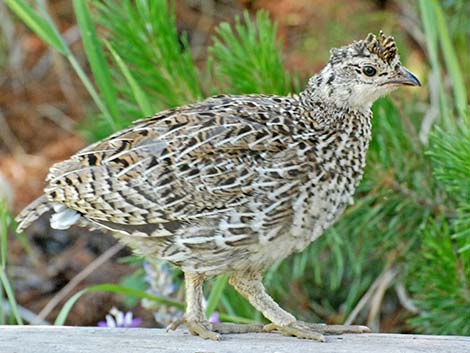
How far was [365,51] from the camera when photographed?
3045 mm

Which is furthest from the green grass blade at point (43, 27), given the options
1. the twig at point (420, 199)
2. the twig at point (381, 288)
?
the twig at point (381, 288)

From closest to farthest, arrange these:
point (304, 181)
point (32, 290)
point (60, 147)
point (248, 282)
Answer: point (304, 181)
point (248, 282)
point (32, 290)
point (60, 147)

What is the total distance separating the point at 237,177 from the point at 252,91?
34.0 inches

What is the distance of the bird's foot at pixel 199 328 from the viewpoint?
2980mm

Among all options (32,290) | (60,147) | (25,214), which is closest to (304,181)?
(25,214)

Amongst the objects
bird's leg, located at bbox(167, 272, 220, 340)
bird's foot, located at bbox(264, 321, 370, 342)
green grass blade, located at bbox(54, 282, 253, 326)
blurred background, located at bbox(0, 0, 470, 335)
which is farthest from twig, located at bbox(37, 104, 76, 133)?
bird's foot, located at bbox(264, 321, 370, 342)

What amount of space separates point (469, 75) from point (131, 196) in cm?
→ 253

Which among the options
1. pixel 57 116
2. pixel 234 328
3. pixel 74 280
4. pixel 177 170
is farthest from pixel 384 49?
pixel 57 116

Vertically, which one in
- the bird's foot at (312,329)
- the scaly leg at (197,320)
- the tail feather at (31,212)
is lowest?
the bird's foot at (312,329)

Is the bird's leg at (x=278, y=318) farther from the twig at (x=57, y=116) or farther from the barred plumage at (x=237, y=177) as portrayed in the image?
the twig at (x=57, y=116)

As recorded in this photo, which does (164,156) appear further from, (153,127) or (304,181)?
(304,181)

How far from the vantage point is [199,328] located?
9.87ft

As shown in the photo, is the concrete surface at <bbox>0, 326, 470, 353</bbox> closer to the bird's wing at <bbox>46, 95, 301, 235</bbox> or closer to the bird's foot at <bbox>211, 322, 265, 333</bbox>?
the bird's foot at <bbox>211, 322, 265, 333</bbox>

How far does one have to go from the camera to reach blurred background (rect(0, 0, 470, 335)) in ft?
11.6
